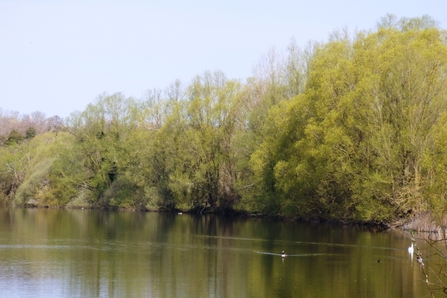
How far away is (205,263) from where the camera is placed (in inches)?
1035

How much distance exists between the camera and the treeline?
3897 centimetres

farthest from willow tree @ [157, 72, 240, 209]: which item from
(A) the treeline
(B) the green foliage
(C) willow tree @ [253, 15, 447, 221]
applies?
(B) the green foliage

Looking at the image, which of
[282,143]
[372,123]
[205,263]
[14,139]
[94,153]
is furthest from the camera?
[14,139]

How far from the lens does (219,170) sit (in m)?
A: 59.9

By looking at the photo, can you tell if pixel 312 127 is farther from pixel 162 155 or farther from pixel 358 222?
pixel 162 155

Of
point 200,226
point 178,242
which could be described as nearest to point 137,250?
point 178,242

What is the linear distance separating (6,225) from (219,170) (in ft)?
70.9

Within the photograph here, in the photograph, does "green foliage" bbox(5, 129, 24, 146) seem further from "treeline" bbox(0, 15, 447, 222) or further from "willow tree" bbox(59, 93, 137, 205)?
"willow tree" bbox(59, 93, 137, 205)

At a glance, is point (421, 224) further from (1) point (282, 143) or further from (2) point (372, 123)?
(1) point (282, 143)

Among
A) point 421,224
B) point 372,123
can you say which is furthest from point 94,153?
point 421,224

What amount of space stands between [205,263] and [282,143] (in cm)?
2429

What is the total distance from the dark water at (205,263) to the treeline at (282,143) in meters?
3.37

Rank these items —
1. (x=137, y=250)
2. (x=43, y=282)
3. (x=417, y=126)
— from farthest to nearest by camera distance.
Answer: (x=417, y=126)
(x=137, y=250)
(x=43, y=282)

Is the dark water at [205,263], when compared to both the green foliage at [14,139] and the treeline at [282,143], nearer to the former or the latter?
the treeline at [282,143]
